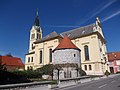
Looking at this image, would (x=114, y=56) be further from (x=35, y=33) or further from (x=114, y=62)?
(x=35, y=33)

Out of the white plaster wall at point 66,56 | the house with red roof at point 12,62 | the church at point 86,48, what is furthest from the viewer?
the house with red roof at point 12,62

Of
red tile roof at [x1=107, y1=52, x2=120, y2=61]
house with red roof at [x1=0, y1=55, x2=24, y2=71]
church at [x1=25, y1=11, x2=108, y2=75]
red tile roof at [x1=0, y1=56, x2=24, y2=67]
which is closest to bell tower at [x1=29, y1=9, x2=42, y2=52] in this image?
red tile roof at [x1=0, y1=56, x2=24, y2=67]

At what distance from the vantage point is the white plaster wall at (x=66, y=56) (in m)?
34.0

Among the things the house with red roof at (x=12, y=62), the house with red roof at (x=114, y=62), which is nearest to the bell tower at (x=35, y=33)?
the house with red roof at (x=12, y=62)

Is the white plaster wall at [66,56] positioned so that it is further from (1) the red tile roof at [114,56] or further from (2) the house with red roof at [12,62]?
(1) the red tile roof at [114,56]

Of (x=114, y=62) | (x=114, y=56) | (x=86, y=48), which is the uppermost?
(x=86, y=48)

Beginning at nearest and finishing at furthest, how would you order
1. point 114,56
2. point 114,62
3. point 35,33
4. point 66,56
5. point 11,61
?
point 66,56 < point 11,61 < point 114,62 < point 114,56 < point 35,33

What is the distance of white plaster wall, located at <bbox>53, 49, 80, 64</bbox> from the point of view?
3397 cm

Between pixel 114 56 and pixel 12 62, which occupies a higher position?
pixel 114 56

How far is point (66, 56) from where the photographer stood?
34.1 metres

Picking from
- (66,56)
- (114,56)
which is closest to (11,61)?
(66,56)

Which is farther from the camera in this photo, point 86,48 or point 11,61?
point 11,61

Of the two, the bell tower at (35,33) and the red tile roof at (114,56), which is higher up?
the bell tower at (35,33)

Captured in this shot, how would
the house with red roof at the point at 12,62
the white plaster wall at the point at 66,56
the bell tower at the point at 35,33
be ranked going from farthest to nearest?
the bell tower at the point at 35,33, the house with red roof at the point at 12,62, the white plaster wall at the point at 66,56
